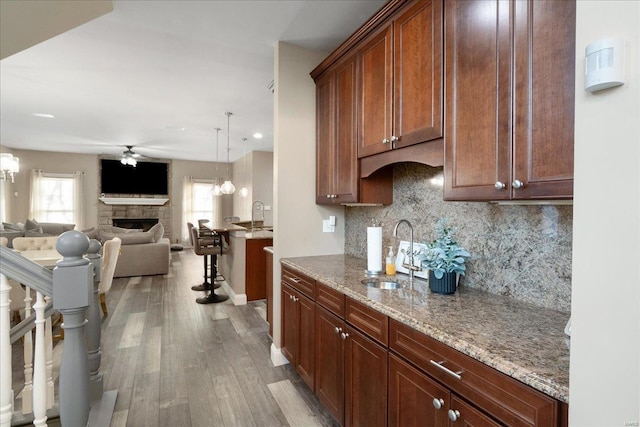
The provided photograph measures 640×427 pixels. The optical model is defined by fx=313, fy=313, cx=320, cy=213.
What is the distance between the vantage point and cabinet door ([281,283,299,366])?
2.48m

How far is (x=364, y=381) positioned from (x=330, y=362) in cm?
39

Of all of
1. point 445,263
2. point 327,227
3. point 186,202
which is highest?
point 186,202

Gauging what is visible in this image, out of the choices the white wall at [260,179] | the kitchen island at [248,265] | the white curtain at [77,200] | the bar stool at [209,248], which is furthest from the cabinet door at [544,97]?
the white curtain at [77,200]

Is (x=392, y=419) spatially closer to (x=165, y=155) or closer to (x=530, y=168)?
(x=530, y=168)

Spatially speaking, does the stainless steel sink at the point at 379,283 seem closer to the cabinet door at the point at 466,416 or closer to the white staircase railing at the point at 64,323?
the cabinet door at the point at 466,416

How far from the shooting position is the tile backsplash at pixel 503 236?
1313mm

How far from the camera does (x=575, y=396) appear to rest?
2.33ft

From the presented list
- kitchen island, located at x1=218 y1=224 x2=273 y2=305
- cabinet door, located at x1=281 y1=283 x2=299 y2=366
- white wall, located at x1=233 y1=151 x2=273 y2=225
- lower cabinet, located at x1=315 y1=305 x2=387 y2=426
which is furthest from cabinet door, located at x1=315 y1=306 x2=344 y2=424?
white wall, located at x1=233 y1=151 x2=273 y2=225

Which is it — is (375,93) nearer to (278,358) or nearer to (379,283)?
(379,283)

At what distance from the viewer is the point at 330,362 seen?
194cm

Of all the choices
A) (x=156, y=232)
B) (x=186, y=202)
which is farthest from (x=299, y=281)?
(x=186, y=202)

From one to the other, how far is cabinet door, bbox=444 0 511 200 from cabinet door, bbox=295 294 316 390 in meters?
1.28

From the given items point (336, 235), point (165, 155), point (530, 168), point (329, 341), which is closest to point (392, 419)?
point (329, 341)

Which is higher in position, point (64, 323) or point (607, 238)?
point (607, 238)
